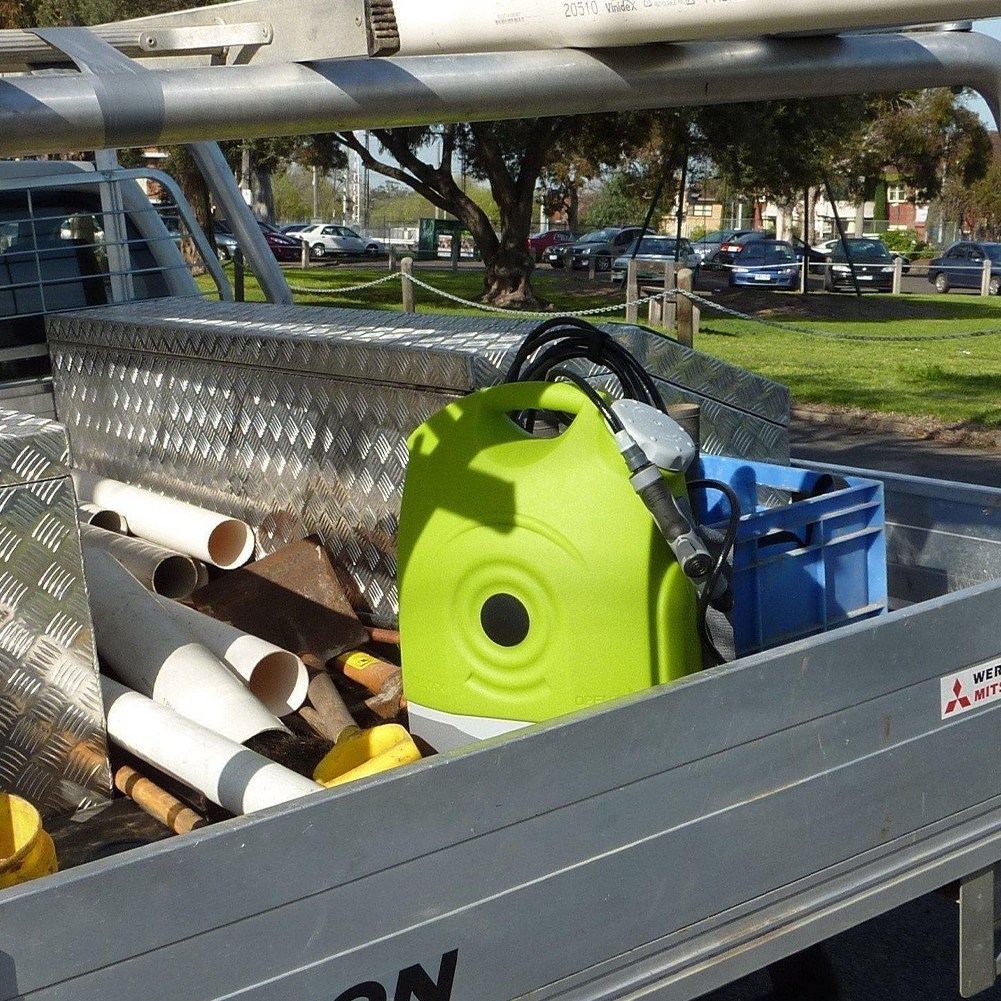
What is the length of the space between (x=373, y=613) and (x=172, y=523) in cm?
75

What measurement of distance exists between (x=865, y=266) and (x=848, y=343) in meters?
18.1

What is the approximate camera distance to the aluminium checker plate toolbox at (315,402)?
3660mm

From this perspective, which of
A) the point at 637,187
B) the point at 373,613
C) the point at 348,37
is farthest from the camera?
the point at 637,187

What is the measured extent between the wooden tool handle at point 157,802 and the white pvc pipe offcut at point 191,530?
4.29ft

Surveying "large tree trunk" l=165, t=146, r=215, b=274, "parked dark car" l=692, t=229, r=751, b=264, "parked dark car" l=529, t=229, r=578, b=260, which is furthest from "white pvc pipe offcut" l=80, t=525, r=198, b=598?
"parked dark car" l=529, t=229, r=578, b=260

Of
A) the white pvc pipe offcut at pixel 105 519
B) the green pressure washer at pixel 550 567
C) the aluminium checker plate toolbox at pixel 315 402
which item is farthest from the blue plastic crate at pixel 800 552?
the white pvc pipe offcut at pixel 105 519

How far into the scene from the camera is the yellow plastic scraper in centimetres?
252

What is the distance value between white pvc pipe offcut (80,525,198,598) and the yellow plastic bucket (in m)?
1.80

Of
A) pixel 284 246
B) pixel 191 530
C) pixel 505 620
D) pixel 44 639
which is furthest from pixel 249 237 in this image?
pixel 284 246

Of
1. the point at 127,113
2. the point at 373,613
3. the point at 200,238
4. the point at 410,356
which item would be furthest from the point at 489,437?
the point at 200,238

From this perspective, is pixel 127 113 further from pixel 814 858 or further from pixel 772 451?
pixel 772 451

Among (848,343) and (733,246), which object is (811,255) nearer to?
(733,246)

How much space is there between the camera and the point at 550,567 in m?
2.50

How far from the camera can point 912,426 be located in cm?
1224
